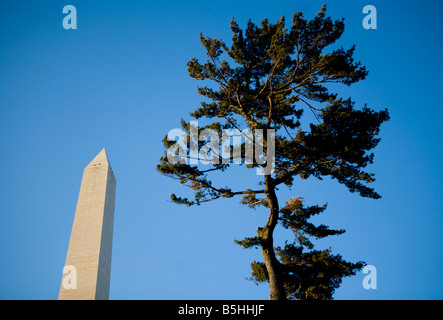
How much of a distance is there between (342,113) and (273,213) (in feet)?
13.0

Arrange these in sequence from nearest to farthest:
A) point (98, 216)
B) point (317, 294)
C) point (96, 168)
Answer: point (317, 294), point (98, 216), point (96, 168)

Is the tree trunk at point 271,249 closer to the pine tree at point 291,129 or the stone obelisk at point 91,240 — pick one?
the pine tree at point 291,129

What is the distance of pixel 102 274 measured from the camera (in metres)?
18.4

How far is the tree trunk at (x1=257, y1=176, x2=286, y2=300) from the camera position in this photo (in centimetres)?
1017

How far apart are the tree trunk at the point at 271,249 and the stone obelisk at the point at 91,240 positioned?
1064 centimetres

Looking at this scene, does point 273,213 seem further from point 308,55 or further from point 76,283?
point 76,283

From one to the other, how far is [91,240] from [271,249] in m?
11.7

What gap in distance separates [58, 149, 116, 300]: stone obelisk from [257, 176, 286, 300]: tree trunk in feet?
34.9

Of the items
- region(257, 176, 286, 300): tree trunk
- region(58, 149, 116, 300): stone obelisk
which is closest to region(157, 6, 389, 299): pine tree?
region(257, 176, 286, 300): tree trunk

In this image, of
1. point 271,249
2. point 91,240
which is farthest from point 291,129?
point 91,240

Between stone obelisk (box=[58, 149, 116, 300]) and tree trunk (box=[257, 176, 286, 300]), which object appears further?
stone obelisk (box=[58, 149, 116, 300])

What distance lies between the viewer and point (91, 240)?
1861 centimetres

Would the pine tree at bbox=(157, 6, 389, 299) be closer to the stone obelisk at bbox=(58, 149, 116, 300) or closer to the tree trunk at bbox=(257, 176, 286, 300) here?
the tree trunk at bbox=(257, 176, 286, 300)
